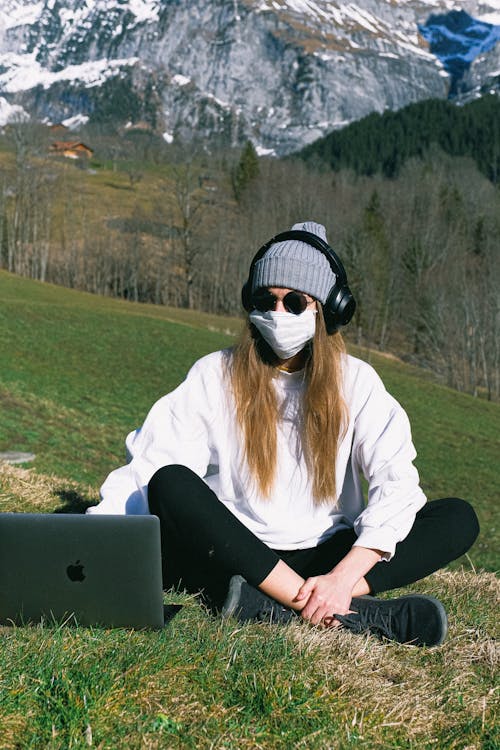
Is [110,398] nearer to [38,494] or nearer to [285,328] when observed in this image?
[38,494]

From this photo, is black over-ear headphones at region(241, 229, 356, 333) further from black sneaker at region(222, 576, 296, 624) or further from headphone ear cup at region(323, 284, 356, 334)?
black sneaker at region(222, 576, 296, 624)

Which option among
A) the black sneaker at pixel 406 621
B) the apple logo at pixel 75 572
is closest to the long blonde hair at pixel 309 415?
the black sneaker at pixel 406 621

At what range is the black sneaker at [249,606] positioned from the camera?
324 cm

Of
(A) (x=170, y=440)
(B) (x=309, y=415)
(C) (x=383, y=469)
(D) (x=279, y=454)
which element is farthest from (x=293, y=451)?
(A) (x=170, y=440)

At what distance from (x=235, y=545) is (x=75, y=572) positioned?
2.26ft

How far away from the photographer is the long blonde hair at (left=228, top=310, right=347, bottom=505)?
3.68 metres

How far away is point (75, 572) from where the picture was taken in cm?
296

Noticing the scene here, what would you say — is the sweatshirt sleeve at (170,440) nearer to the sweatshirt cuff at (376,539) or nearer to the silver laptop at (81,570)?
the silver laptop at (81,570)

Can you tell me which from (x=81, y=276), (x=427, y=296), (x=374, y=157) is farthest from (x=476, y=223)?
(x=374, y=157)

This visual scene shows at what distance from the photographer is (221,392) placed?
3.80 m

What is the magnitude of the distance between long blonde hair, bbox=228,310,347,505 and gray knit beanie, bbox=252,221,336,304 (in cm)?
16

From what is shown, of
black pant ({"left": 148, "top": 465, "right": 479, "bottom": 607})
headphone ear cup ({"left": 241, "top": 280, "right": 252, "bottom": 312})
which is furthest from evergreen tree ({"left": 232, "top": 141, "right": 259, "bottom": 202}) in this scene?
black pant ({"left": 148, "top": 465, "right": 479, "bottom": 607})

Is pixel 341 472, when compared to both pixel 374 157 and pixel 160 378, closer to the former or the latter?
pixel 160 378

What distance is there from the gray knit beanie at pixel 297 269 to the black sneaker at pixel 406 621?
4.61ft
